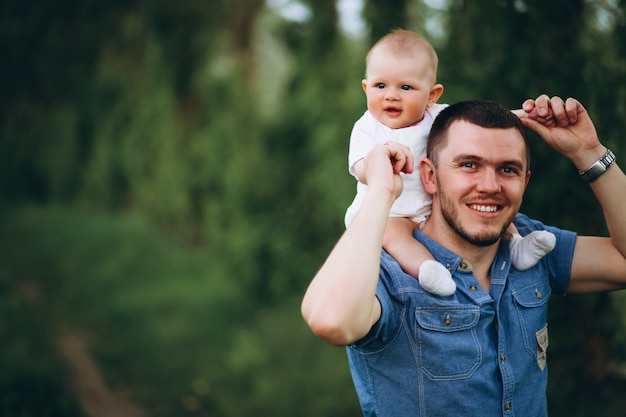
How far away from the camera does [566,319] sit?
143 inches

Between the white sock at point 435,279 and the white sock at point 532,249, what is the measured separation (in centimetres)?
38

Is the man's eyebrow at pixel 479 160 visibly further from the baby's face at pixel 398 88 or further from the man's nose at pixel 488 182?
the baby's face at pixel 398 88

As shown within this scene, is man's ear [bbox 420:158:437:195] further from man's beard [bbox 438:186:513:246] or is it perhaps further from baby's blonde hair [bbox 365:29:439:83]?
baby's blonde hair [bbox 365:29:439:83]

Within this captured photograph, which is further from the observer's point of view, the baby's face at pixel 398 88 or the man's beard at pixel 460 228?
the baby's face at pixel 398 88

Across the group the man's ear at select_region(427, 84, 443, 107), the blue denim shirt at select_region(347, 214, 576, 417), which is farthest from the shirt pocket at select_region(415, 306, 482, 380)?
the man's ear at select_region(427, 84, 443, 107)

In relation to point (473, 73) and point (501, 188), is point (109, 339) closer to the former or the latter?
point (473, 73)

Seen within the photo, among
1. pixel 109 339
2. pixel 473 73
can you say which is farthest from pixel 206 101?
pixel 473 73

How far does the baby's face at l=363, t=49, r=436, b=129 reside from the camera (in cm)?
255

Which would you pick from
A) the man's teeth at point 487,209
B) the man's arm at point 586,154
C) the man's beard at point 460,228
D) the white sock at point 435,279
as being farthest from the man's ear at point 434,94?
the white sock at point 435,279

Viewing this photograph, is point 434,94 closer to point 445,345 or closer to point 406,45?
point 406,45

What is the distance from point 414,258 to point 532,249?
1.59 ft

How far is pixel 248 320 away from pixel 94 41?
326 inches

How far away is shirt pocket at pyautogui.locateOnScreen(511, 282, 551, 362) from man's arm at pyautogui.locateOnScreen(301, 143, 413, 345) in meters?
0.62

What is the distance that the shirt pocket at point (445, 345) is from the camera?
7.24 feet
